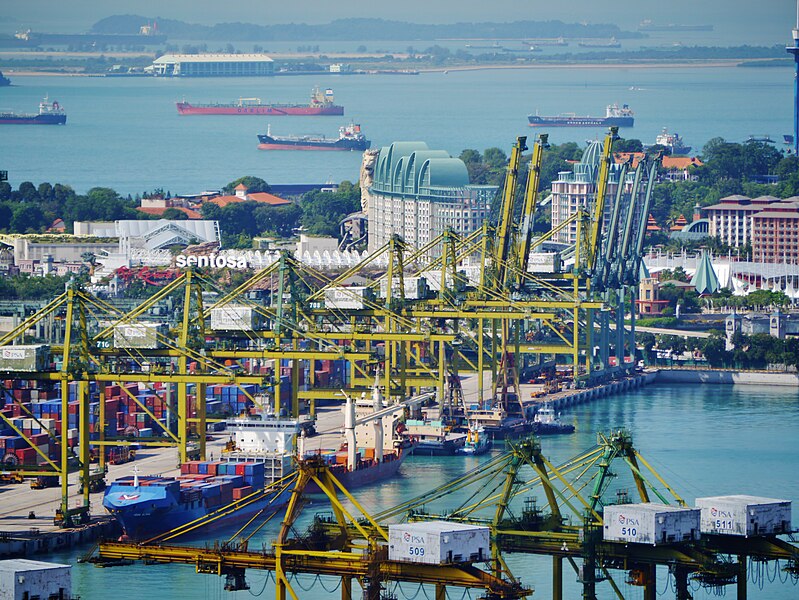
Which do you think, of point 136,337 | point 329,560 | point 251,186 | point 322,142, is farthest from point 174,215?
point 329,560

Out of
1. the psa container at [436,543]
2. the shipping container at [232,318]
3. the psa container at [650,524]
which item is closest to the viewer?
the psa container at [436,543]

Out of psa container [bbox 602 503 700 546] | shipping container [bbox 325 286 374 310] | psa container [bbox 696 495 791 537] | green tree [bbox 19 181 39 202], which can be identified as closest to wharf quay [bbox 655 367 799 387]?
shipping container [bbox 325 286 374 310]

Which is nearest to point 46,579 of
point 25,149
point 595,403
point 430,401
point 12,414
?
point 12,414

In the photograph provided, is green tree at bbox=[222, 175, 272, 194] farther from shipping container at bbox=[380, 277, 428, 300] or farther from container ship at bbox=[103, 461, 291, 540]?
container ship at bbox=[103, 461, 291, 540]

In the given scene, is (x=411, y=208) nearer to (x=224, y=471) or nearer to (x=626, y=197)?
(x=626, y=197)

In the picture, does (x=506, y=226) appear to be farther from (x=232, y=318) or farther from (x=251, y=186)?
(x=251, y=186)

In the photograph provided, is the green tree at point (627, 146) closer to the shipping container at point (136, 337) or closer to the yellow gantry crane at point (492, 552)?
the shipping container at point (136, 337)

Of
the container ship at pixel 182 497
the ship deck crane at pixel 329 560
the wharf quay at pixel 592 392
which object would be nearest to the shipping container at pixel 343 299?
the wharf quay at pixel 592 392
